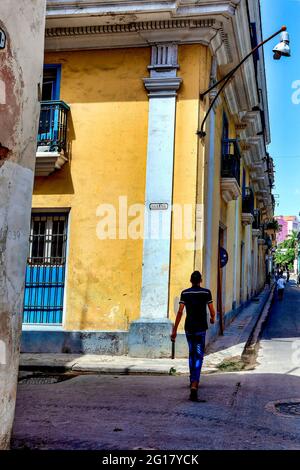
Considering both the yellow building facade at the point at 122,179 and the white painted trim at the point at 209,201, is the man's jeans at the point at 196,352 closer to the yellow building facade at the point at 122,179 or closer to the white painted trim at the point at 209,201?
the yellow building facade at the point at 122,179

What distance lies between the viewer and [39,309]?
10375 millimetres

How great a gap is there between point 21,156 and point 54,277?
665 centimetres

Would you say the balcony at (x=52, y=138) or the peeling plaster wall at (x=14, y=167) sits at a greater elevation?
the balcony at (x=52, y=138)

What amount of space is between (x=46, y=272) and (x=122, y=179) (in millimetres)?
2580

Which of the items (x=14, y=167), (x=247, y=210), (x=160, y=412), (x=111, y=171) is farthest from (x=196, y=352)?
(x=247, y=210)

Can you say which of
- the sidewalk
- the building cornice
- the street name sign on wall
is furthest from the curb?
the building cornice

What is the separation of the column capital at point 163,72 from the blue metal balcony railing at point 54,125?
1897 millimetres

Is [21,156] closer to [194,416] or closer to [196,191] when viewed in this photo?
[194,416]

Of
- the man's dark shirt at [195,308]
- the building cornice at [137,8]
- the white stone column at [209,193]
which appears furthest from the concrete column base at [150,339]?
the building cornice at [137,8]

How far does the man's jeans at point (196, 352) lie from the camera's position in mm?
6598

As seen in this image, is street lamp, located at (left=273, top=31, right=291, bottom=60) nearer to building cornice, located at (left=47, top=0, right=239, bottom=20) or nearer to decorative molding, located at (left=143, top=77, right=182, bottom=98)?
building cornice, located at (left=47, top=0, right=239, bottom=20)

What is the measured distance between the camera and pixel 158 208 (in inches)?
391

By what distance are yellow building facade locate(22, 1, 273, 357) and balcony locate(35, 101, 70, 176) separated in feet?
0.09

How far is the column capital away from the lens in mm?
10094
